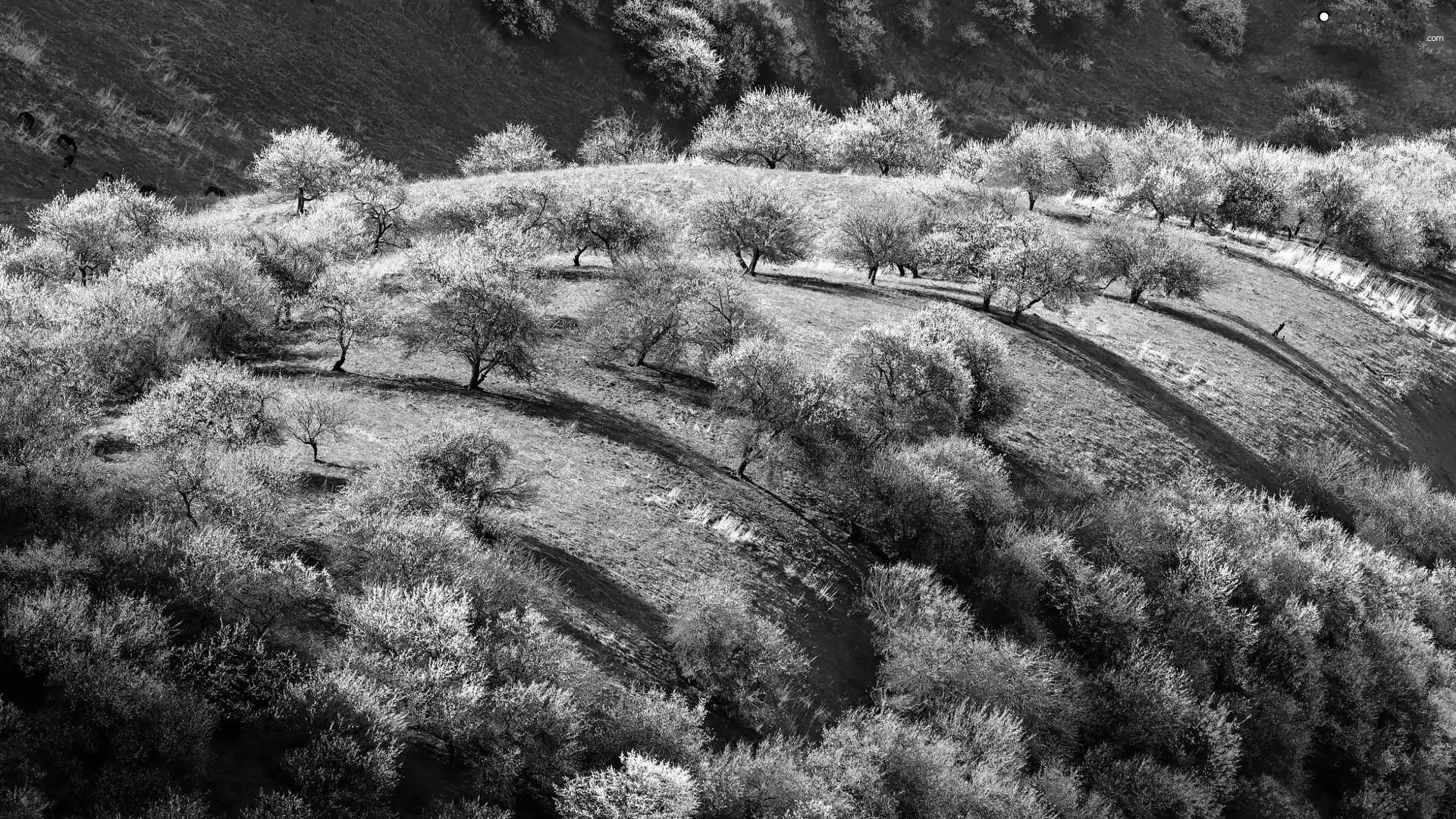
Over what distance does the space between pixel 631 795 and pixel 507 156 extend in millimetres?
44141

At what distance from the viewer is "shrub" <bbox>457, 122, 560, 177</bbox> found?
51.5 meters

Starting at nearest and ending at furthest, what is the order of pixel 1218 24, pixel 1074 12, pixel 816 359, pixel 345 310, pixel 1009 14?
1. pixel 345 310
2. pixel 816 359
3. pixel 1009 14
4. pixel 1074 12
5. pixel 1218 24

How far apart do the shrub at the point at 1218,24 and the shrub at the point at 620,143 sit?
5661 centimetres

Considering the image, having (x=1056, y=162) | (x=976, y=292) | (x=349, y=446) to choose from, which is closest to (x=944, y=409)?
(x=976, y=292)

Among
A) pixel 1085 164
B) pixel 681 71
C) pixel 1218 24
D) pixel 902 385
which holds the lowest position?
pixel 902 385

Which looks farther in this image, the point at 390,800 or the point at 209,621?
the point at 209,621

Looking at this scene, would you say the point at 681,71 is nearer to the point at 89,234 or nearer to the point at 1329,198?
the point at 1329,198

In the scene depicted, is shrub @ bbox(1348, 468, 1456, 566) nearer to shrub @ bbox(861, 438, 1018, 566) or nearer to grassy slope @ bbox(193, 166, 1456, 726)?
grassy slope @ bbox(193, 166, 1456, 726)

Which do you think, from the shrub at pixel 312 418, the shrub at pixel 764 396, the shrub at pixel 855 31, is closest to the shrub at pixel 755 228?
the shrub at pixel 764 396

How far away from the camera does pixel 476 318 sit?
24359 millimetres

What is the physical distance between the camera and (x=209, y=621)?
14.2 metres

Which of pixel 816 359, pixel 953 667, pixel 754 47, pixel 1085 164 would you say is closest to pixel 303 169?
pixel 816 359

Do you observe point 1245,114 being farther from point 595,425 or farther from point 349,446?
point 349,446

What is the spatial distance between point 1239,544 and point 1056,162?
2750 cm
